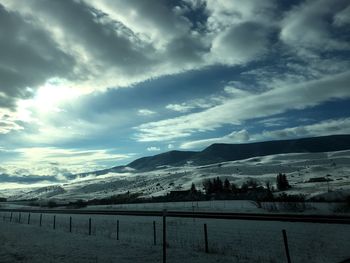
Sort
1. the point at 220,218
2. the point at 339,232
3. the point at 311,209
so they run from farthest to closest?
1. the point at 311,209
2. the point at 220,218
3. the point at 339,232

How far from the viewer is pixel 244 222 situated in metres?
34.8

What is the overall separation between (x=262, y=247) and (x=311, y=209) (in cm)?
3663

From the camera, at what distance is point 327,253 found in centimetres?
2023

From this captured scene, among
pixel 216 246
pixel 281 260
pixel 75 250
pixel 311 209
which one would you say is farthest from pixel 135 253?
pixel 311 209

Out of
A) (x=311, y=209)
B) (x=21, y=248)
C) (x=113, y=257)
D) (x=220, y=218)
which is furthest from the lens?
(x=311, y=209)

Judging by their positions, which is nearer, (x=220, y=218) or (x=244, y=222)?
(x=244, y=222)

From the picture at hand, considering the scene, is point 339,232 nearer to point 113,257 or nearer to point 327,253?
point 327,253

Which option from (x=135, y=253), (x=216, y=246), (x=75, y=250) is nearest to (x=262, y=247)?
(x=216, y=246)

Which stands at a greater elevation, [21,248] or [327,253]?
[21,248]

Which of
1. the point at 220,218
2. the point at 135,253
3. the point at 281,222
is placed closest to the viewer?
the point at 135,253

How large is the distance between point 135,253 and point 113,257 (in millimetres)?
1634

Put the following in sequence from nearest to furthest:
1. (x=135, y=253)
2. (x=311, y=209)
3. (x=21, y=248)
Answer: (x=135, y=253) → (x=21, y=248) → (x=311, y=209)

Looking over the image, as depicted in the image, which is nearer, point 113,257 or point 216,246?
point 113,257

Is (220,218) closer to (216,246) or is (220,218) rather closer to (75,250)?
(216,246)
